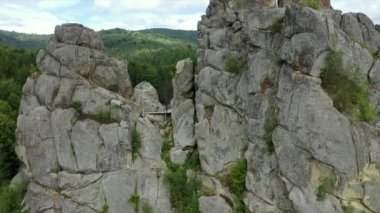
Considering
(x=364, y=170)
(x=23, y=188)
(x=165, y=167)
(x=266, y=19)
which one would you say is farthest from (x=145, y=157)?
(x=364, y=170)

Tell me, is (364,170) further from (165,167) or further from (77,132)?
(77,132)

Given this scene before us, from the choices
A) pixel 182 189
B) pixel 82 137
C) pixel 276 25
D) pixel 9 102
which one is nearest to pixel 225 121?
pixel 182 189

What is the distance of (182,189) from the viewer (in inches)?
1617

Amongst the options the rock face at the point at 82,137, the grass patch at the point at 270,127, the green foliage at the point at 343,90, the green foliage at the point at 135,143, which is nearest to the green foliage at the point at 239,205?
the grass patch at the point at 270,127

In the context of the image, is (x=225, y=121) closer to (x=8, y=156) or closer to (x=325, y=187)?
(x=325, y=187)

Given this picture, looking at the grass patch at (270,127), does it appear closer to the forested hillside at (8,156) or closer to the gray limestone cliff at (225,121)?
the gray limestone cliff at (225,121)

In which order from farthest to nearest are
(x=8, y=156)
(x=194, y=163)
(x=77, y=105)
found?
(x=8, y=156) < (x=77, y=105) < (x=194, y=163)

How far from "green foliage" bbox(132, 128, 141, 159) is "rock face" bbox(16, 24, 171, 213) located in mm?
242

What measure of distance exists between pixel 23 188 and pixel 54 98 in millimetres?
9833

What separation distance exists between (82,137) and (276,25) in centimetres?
2030

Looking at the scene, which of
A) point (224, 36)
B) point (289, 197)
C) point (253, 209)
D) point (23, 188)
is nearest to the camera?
point (289, 197)

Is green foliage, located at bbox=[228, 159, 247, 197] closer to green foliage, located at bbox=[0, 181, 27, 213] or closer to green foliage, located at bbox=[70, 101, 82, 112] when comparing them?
green foliage, located at bbox=[70, 101, 82, 112]

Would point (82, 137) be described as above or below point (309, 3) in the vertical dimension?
below

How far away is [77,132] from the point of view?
1681 inches
